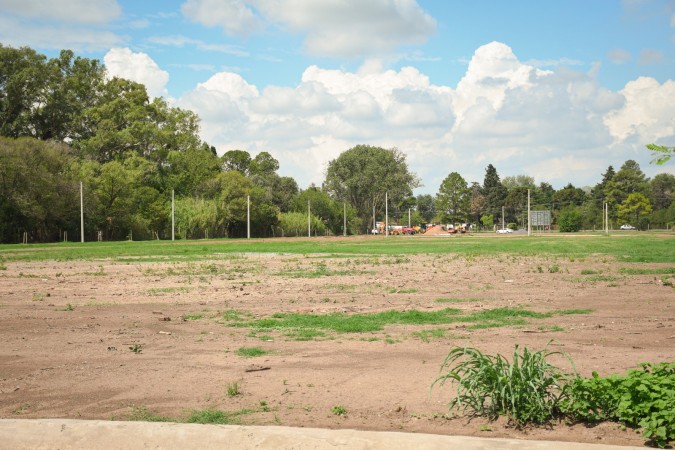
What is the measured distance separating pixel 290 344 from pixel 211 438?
4865 mm

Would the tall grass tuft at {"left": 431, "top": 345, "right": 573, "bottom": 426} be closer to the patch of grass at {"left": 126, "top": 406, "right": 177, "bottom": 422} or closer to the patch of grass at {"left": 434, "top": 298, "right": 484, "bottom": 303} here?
the patch of grass at {"left": 126, "top": 406, "right": 177, "bottom": 422}

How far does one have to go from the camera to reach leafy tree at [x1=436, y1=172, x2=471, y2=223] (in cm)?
15050

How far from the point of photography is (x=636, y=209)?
127125 mm

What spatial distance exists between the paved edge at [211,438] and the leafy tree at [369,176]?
4880 inches

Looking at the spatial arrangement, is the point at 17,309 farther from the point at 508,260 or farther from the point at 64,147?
the point at 64,147

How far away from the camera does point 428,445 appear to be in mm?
5570

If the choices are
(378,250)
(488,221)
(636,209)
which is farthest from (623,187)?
(378,250)

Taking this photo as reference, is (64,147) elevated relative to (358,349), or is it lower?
elevated

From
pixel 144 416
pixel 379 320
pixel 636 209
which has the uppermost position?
pixel 636 209

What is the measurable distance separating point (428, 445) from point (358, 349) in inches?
187

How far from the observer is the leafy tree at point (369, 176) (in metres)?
130

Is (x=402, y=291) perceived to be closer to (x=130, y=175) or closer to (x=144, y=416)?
(x=144, y=416)

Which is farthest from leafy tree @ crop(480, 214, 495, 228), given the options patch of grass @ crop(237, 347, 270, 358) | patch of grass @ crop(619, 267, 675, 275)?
patch of grass @ crop(237, 347, 270, 358)

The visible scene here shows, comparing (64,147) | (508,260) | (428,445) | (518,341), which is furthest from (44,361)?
(64,147)
